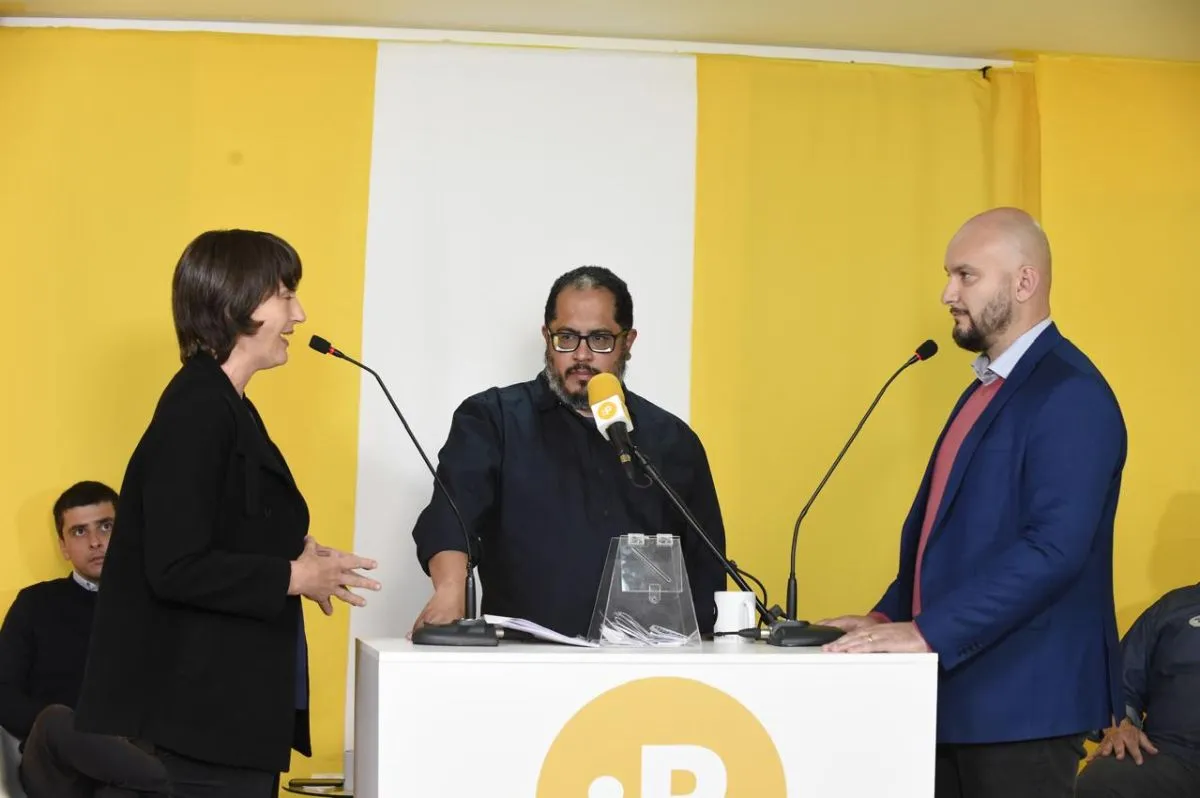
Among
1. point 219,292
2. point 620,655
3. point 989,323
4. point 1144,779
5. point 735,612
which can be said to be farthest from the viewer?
point 1144,779

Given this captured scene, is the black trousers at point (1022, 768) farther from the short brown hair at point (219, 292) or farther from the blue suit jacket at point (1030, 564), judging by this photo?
the short brown hair at point (219, 292)

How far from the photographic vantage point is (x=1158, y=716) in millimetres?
4090

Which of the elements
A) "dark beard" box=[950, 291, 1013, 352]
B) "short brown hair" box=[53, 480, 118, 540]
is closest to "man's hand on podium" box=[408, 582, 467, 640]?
"dark beard" box=[950, 291, 1013, 352]

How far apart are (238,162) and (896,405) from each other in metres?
2.24

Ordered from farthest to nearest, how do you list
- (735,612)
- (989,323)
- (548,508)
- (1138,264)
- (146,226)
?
(1138,264) → (146,226) → (548,508) → (989,323) → (735,612)

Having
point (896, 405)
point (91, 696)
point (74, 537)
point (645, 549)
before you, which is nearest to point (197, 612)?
point (91, 696)

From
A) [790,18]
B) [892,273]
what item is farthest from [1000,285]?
[790,18]

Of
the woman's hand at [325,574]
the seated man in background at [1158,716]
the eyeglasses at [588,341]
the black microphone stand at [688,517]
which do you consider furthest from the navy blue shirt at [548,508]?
the seated man in background at [1158,716]

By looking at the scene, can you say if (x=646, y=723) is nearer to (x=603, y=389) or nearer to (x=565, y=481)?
(x=603, y=389)

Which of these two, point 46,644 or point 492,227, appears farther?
point 492,227

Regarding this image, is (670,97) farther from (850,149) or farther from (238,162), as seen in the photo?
(238,162)

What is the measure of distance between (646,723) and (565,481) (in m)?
1.11

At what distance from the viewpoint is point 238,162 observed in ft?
14.5

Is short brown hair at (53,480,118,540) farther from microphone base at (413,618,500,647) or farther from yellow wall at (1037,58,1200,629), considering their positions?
yellow wall at (1037,58,1200,629)
